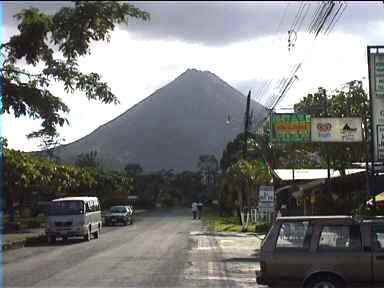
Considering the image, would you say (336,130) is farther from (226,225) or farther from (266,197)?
(226,225)

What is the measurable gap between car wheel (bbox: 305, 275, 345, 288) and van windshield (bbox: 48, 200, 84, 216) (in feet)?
73.3

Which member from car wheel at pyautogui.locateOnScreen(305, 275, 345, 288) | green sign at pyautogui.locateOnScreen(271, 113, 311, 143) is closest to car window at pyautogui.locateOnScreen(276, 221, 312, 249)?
car wheel at pyautogui.locateOnScreen(305, 275, 345, 288)

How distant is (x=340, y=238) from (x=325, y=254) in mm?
425

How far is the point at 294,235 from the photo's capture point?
41.7 feet

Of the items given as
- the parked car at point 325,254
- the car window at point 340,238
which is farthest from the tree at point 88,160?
the car window at point 340,238

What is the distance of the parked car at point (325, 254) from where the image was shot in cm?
1232

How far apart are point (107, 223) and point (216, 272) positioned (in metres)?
39.0

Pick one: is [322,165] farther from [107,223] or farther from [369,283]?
[369,283]

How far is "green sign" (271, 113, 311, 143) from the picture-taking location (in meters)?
28.4

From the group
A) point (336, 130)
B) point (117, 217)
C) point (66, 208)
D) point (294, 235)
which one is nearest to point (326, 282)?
point (294, 235)

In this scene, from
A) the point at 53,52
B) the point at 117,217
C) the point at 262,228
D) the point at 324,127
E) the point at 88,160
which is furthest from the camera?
the point at 88,160

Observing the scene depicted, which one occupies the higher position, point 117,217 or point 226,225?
point 117,217

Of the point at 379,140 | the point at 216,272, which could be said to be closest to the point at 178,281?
the point at 216,272

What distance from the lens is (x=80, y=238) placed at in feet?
120
